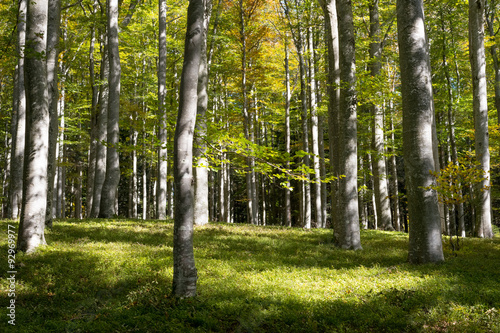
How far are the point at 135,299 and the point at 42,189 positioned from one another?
Result: 3897 mm

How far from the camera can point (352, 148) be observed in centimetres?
956

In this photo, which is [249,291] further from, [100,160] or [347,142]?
[100,160]

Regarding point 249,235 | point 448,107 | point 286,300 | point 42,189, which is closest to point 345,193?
point 249,235

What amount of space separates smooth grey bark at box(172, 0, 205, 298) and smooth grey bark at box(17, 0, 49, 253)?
3.93 meters

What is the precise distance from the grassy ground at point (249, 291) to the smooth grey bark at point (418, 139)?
547 millimetres

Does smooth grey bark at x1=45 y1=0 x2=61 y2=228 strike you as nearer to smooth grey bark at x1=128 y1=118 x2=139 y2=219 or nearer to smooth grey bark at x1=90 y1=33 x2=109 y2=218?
smooth grey bark at x1=90 y1=33 x2=109 y2=218

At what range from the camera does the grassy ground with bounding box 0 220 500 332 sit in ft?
15.1

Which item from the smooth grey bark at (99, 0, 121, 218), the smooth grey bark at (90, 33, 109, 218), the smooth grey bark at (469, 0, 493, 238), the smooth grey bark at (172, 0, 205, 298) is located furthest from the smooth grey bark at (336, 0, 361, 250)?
the smooth grey bark at (90, 33, 109, 218)

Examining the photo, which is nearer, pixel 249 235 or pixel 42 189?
pixel 42 189

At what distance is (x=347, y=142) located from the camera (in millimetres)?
9586

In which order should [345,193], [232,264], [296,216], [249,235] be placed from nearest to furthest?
[232,264]
[345,193]
[249,235]
[296,216]

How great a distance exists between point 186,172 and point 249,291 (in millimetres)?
2400

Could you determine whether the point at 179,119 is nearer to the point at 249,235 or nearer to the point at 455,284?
the point at 455,284

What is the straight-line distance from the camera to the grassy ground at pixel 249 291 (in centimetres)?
462
